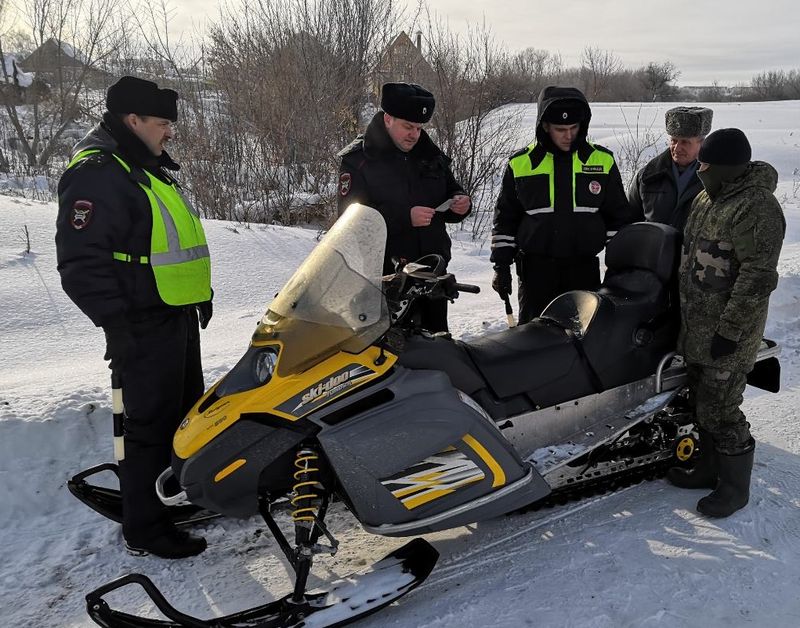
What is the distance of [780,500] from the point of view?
2.82 m

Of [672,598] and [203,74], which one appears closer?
[672,598]

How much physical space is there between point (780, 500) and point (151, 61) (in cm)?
1152

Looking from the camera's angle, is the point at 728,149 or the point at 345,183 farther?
the point at 345,183

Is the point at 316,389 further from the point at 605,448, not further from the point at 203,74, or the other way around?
the point at 203,74

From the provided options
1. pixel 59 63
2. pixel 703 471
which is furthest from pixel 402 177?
pixel 59 63

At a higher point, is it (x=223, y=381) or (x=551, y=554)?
(x=223, y=381)

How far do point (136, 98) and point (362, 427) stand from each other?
4.98 ft

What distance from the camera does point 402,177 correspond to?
3.37 metres

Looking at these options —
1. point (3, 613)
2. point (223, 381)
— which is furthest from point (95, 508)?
point (223, 381)

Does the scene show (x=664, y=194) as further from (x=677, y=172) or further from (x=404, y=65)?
(x=404, y=65)

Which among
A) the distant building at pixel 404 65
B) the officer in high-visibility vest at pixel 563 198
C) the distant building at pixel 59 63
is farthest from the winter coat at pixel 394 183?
the distant building at pixel 59 63

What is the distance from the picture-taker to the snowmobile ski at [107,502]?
2715 millimetres

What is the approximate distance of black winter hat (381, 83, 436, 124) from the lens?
315 cm

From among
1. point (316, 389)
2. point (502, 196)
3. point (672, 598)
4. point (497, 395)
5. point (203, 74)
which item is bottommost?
point (672, 598)
